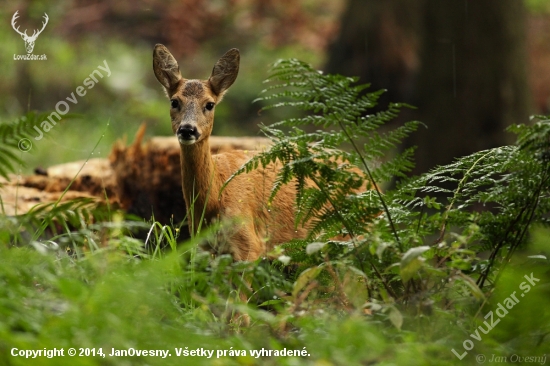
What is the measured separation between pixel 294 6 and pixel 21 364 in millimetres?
16220

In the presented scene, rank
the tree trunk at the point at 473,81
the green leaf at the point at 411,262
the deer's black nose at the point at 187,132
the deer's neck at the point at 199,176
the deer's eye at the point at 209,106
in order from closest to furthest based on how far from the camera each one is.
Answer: the green leaf at the point at 411,262 < the deer's black nose at the point at 187,132 < the deer's neck at the point at 199,176 < the deer's eye at the point at 209,106 < the tree trunk at the point at 473,81

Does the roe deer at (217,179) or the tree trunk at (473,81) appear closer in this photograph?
the roe deer at (217,179)

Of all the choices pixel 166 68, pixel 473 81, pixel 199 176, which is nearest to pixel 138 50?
pixel 473 81

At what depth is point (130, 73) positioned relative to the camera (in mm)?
14930

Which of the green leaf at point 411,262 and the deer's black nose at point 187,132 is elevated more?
the deer's black nose at point 187,132

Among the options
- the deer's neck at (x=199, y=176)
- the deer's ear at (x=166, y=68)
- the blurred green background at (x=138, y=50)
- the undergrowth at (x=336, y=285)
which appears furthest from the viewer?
the blurred green background at (x=138, y=50)

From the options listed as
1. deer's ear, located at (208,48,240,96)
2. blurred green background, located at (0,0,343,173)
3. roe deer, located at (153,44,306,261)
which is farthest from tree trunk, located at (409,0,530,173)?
blurred green background, located at (0,0,343,173)

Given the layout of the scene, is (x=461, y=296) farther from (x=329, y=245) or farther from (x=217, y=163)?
(x=217, y=163)

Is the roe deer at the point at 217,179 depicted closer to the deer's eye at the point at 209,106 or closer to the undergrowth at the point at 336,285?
the deer's eye at the point at 209,106

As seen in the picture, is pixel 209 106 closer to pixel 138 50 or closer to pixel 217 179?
pixel 217 179

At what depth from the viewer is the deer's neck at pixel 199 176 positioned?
555 cm

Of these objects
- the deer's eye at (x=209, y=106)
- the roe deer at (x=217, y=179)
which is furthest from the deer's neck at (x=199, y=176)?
the deer's eye at (x=209, y=106)

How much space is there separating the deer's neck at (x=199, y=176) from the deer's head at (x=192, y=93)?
0.11 m

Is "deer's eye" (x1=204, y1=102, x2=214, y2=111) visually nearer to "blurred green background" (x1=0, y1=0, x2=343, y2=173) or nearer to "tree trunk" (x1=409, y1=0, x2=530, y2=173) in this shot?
"tree trunk" (x1=409, y1=0, x2=530, y2=173)
